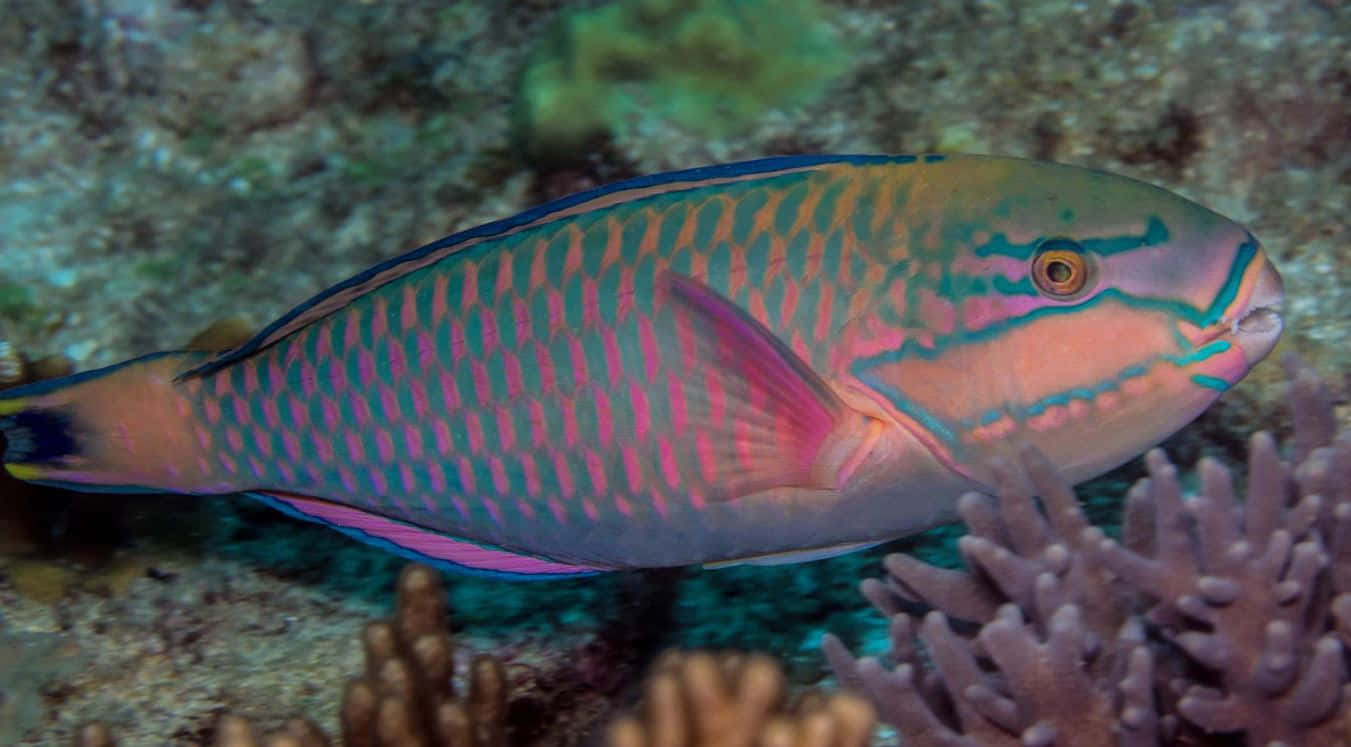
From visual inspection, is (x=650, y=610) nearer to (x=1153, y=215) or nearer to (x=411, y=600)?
(x=411, y=600)

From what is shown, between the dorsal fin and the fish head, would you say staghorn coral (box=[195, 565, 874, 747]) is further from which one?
the dorsal fin

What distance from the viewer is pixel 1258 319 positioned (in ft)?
6.63

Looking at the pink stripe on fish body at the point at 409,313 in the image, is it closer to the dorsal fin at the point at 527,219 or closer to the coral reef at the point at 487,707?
the dorsal fin at the point at 527,219

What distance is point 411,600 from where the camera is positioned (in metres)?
2.76

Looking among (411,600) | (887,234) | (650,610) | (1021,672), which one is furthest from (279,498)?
(1021,672)

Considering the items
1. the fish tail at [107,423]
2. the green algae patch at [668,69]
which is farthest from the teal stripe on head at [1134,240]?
the green algae patch at [668,69]

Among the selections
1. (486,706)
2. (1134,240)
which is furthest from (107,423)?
(1134,240)

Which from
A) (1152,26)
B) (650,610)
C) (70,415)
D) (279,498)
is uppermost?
(1152,26)

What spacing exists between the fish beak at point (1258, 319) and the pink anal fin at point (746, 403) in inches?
30.1

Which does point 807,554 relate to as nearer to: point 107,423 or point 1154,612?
point 1154,612

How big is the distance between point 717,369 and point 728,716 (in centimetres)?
68

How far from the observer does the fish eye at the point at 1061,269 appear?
2066 millimetres

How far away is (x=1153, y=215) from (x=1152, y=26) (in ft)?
7.79

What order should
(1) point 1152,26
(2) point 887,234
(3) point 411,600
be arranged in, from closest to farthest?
(2) point 887,234
(3) point 411,600
(1) point 1152,26
